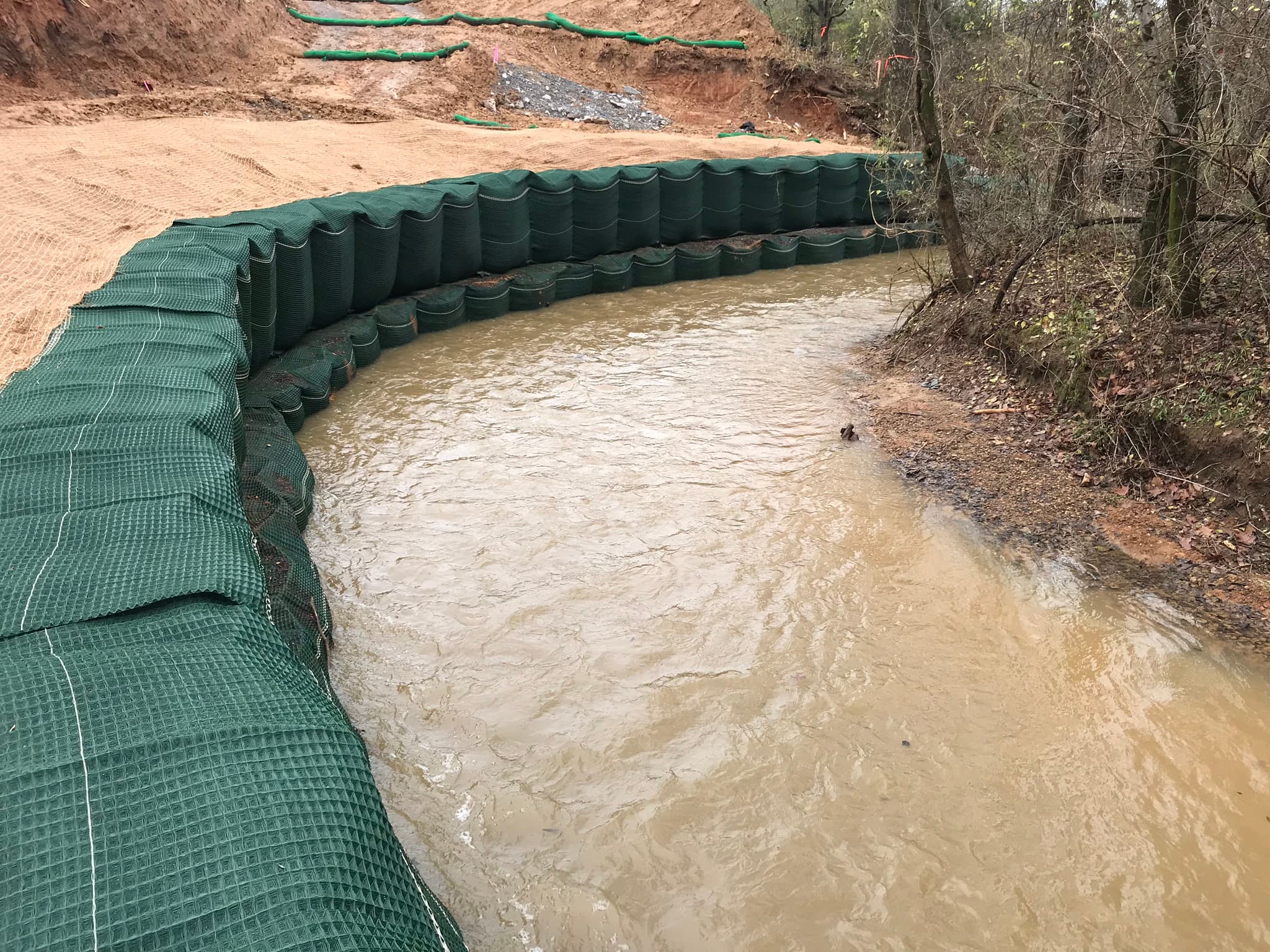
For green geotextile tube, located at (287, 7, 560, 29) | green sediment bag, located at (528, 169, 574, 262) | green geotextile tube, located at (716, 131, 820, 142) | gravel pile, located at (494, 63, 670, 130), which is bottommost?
green sediment bag, located at (528, 169, 574, 262)

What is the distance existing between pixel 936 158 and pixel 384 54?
37.9 ft

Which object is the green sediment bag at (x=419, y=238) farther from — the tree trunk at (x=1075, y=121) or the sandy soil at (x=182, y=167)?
the tree trunk at (x=1075, y=121)

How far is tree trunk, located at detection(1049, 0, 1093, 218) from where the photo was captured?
6.02 meters

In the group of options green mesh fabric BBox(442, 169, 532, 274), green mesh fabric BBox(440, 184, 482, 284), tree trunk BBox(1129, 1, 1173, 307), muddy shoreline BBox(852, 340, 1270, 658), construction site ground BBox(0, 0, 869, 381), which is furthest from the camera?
green mesh fabric BBox(442, 169, 532, 274)

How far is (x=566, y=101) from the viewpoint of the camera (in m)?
16.5

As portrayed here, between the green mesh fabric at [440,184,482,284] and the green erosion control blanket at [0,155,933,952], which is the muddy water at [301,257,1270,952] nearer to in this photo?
the green erosion control blanket at [0,155,933,952]

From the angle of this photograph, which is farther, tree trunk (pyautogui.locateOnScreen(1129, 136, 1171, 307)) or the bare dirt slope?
the bare dirt slope

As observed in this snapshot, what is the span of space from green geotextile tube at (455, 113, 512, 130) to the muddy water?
10.00 m

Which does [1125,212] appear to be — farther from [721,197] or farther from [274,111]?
[274,111]

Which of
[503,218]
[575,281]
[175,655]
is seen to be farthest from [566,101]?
[175,655]

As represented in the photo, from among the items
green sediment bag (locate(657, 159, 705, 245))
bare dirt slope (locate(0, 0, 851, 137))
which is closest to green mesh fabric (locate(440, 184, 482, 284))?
green sediment bag (locate(657, 159, 705, 245))

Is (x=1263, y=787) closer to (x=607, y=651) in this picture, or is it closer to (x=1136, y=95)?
(x=607, y=651)

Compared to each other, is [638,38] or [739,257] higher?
[638,38]

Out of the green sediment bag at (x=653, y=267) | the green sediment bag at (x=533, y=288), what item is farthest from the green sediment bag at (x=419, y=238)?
the green sediment bag at (x=653, y=267)
